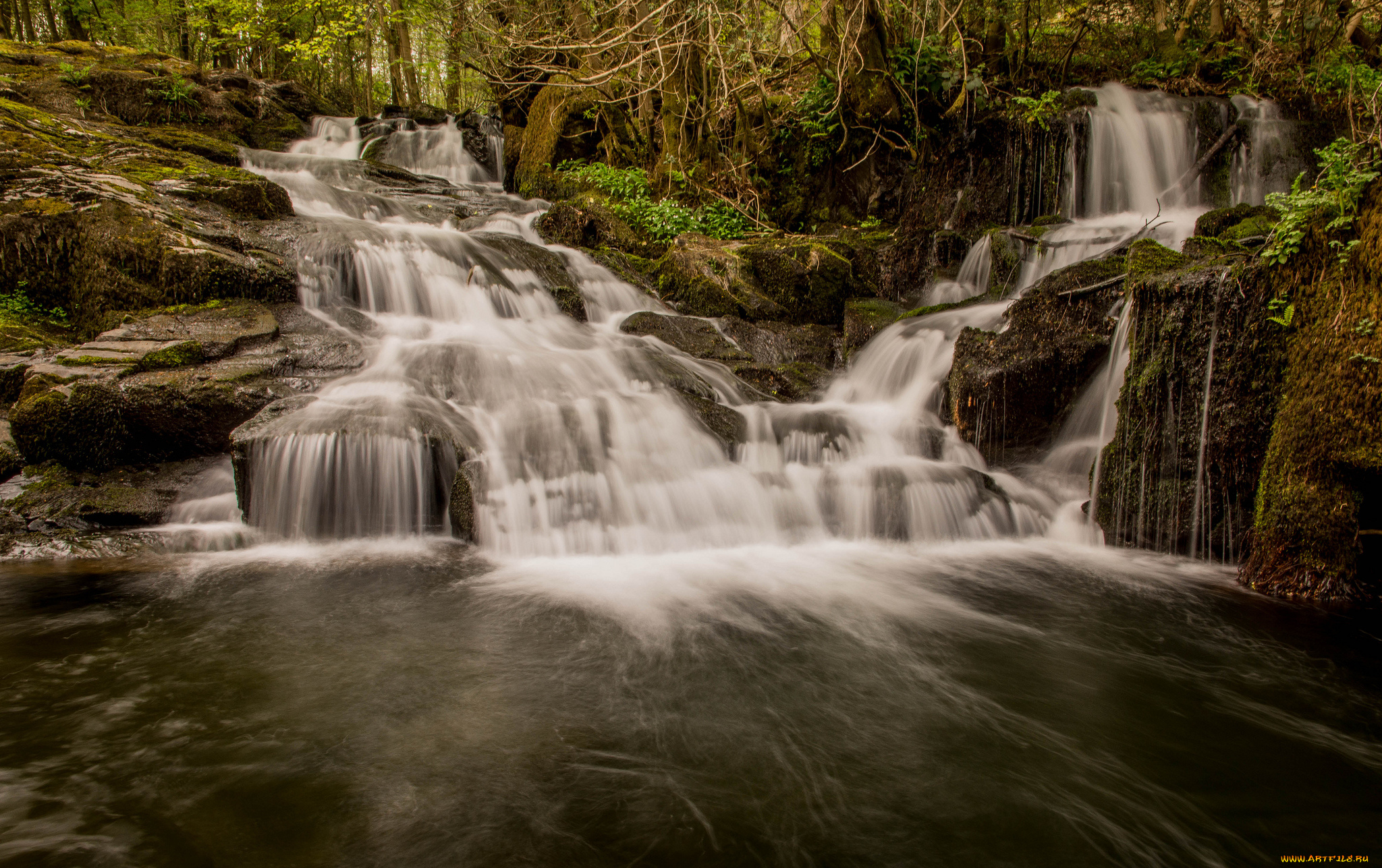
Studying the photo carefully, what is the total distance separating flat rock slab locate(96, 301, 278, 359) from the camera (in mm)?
5910

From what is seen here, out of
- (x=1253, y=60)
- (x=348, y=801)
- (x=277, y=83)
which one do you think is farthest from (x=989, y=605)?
(x=277, y=83)

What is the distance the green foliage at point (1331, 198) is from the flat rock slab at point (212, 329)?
8.04 meters

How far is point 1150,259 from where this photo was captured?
5.14 metres

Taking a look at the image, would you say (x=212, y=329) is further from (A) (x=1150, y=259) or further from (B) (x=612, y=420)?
(A) (x=1150, y=259)

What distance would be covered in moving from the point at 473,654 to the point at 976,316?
658 cm

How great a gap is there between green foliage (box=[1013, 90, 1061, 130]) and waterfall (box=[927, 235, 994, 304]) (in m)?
1.82

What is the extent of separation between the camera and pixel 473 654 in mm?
3379

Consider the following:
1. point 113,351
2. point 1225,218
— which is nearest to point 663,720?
point 113,351

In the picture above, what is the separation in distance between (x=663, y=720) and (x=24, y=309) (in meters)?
7.84

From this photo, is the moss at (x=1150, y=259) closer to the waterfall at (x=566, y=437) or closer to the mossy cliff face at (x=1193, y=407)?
the mossy cliff face at (x=1193, y=407)

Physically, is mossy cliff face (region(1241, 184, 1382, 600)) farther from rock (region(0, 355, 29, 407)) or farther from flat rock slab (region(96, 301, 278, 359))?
rock (region(0, 355, 29, 407))

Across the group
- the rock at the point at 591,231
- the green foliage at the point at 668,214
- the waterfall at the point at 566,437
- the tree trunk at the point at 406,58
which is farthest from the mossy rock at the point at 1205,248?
the tree trunk at the point at 406,58

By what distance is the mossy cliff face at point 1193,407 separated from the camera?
4.43 meters

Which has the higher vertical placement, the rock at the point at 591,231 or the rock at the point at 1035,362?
the rock at the point at 591,231
